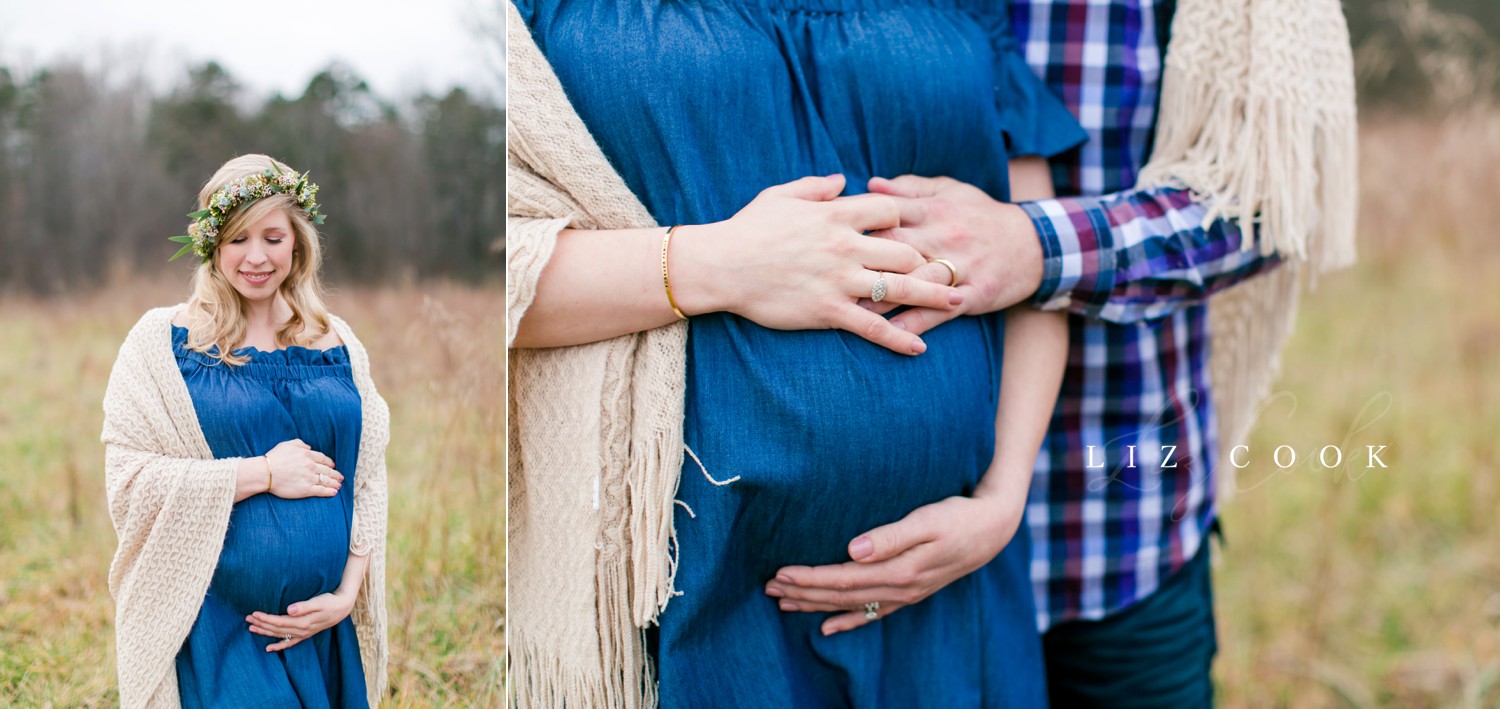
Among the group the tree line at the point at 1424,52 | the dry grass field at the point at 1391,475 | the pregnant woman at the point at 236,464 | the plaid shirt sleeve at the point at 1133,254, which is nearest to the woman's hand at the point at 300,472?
the pregnant woman at the point at 236,464

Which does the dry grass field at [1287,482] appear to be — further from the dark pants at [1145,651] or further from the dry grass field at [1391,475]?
the dark pants at [1145,651]

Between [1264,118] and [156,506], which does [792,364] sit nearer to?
[156,506]

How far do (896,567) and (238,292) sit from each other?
2.16ft

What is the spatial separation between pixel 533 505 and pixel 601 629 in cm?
14

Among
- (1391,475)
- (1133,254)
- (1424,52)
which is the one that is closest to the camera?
(1133,254)

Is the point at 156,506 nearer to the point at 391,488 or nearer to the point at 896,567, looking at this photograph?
the point at 391,488

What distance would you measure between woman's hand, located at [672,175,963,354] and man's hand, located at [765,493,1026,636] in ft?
0.61

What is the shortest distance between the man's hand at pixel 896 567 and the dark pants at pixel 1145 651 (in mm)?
452

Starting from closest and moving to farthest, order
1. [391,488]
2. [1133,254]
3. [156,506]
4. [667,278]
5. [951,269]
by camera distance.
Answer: [156,506] → [391,488] → [667,278] → [951,269] → [1133,254]

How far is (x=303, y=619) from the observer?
0.71 meters

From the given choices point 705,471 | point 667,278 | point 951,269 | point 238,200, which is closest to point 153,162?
point 238,200

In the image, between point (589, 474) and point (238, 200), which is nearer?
point (238, 200)

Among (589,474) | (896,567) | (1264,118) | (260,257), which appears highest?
(1264,118)

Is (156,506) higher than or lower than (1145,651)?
higher
